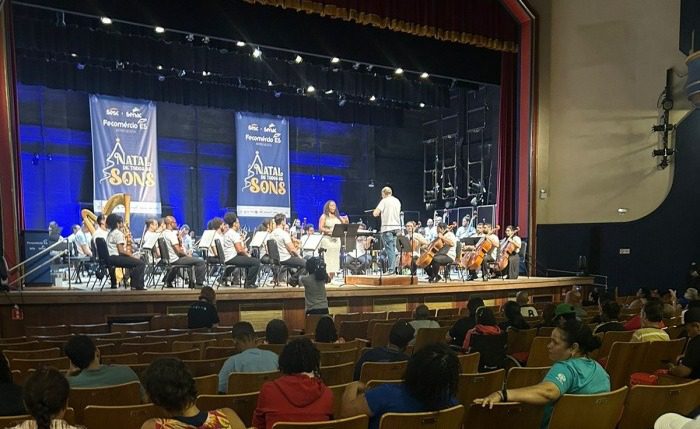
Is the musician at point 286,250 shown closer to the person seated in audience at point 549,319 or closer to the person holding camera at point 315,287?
the person holding camera at point 315,287

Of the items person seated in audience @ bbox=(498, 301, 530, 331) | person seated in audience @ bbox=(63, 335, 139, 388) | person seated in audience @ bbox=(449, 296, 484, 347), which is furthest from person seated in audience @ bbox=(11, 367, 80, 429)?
person seated in audience @ bbox=(498, 301, 530, 331)

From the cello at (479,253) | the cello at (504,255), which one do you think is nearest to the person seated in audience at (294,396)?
the cello at (479,253)

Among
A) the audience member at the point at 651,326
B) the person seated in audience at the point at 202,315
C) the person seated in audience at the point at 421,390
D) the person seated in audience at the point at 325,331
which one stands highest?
the person seated in audience at the point at 421,390

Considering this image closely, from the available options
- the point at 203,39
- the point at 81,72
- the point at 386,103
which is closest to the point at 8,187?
the point at 203,39

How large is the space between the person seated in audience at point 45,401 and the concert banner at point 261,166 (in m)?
14.1

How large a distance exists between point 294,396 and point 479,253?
917 cm

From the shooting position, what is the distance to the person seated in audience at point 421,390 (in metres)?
2.43

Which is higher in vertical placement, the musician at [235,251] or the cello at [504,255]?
the musician at [235,251]

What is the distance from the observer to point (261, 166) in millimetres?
16609

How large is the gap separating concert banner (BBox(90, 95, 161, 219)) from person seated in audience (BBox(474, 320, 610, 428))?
1315cm

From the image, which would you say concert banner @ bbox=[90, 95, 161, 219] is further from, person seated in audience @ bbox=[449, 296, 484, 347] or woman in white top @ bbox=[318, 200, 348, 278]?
person seated in audience @ bbox=[449, 296, 484, 347]

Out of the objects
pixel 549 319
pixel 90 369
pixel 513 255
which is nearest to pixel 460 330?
pixel 549 319

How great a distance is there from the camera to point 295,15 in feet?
37.8

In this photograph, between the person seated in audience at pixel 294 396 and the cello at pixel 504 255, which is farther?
the cello at pixel 504 255
